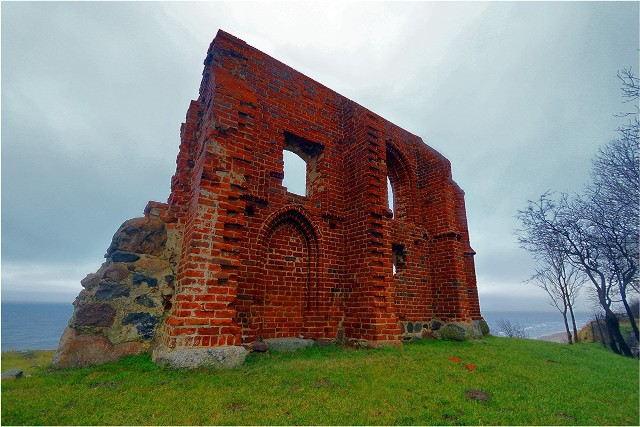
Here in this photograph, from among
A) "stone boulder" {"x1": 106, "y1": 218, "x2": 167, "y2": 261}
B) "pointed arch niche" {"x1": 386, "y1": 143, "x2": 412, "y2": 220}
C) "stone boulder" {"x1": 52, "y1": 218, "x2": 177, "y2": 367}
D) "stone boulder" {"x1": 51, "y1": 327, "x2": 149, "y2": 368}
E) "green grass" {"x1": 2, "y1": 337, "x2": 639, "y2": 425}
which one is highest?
"pointed arch niche" {"x1": 386, "y1": 143, "x2": 412, "y2": 220}

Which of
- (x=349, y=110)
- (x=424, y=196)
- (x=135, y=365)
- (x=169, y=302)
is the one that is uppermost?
(x=349, y=110)

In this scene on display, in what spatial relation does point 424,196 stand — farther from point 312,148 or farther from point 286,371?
point 286,371

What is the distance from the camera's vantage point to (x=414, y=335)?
8930 millimetres

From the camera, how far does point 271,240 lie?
23.0 feet

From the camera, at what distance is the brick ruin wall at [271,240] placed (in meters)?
5.30

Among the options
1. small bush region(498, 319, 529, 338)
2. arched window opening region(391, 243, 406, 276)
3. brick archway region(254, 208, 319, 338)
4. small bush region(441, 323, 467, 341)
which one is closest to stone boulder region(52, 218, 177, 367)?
brick archway region(254, 208, 319, 338)

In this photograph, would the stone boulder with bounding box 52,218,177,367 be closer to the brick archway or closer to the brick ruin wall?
the brick ruin wall

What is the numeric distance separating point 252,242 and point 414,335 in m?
5.59

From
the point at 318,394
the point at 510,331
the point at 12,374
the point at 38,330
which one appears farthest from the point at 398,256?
the point at 38,330

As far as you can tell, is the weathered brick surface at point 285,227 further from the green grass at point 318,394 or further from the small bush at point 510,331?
the small bush at point 510,331

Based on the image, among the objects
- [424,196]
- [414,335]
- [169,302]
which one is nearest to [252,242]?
[169,302]

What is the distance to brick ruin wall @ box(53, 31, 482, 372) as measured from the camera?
209 inches

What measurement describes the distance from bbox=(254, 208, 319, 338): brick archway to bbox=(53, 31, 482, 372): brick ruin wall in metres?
0.03

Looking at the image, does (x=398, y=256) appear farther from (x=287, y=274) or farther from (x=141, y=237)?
(x=141, y=237)
